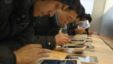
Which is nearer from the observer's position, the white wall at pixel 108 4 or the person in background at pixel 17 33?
the person in background at pixel 17 33

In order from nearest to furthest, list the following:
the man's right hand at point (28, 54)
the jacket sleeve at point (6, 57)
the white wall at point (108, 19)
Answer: the jacket sleeve at point (6, 57) < the man's right hand at point (28, 54) < the white wall at point (108, 19)

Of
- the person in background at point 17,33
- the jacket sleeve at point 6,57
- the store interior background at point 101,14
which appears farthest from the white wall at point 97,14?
the jacket sleeve at point 6,57

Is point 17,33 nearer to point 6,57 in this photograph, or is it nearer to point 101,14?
point 6,57

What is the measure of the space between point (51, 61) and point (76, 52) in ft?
1.35

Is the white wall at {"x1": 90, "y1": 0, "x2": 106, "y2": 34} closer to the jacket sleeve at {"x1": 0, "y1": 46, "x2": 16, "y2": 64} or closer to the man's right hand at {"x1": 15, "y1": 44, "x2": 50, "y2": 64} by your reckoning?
the man's right hand at {"x1": 15, "y1": 44, "x2": 50, "y2": 64}

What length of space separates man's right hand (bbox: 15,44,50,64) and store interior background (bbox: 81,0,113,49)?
2.46m

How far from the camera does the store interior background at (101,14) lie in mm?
3637

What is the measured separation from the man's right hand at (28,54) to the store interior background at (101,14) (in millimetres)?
2463

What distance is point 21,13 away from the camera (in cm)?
108

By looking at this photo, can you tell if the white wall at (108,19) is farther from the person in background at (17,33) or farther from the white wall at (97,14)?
the person in background at (17,33)

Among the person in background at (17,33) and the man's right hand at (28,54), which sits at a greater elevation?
the person in background at (17,33)

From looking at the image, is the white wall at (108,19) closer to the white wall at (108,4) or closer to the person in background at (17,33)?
the white wall at (108,4)

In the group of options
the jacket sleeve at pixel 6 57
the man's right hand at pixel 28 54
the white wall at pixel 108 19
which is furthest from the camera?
the white wall at pixel 108 19

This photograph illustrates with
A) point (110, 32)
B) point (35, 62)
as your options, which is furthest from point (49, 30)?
point (110, 32)
